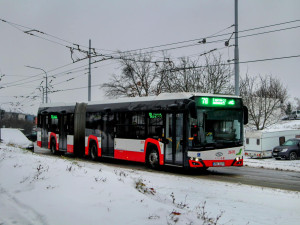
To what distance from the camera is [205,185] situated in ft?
35.8

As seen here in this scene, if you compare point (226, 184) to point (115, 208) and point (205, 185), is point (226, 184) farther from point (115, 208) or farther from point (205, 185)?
point (115, 208)

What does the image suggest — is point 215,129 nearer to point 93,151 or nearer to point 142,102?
point 142,102

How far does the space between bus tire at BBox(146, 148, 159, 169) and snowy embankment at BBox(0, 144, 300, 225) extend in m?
3.89

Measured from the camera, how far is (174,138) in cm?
1377

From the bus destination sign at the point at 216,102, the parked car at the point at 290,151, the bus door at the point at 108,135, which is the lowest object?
the parked car at the point at 290,151

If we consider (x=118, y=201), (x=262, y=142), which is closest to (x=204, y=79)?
(x=262, y=142)

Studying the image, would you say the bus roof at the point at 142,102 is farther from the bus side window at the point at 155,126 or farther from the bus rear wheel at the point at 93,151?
the bus rear wheel at the point at 93,151

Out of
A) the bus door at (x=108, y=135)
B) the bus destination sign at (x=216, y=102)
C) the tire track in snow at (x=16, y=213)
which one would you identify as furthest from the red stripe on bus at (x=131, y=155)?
the tire track in snow at (x=16, y=213)

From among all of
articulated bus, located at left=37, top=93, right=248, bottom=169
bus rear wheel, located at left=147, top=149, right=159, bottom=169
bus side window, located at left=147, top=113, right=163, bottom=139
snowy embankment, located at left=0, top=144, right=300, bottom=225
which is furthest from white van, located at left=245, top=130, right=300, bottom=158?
snowy embankment, located at left=0, top=144, right=300, bottom=225

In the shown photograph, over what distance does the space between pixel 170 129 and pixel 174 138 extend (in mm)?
419

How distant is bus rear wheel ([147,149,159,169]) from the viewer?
14.8 m

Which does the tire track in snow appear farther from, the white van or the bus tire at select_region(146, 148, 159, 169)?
the white van

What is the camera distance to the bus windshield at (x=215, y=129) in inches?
511

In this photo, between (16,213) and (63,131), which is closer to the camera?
(16,213)
